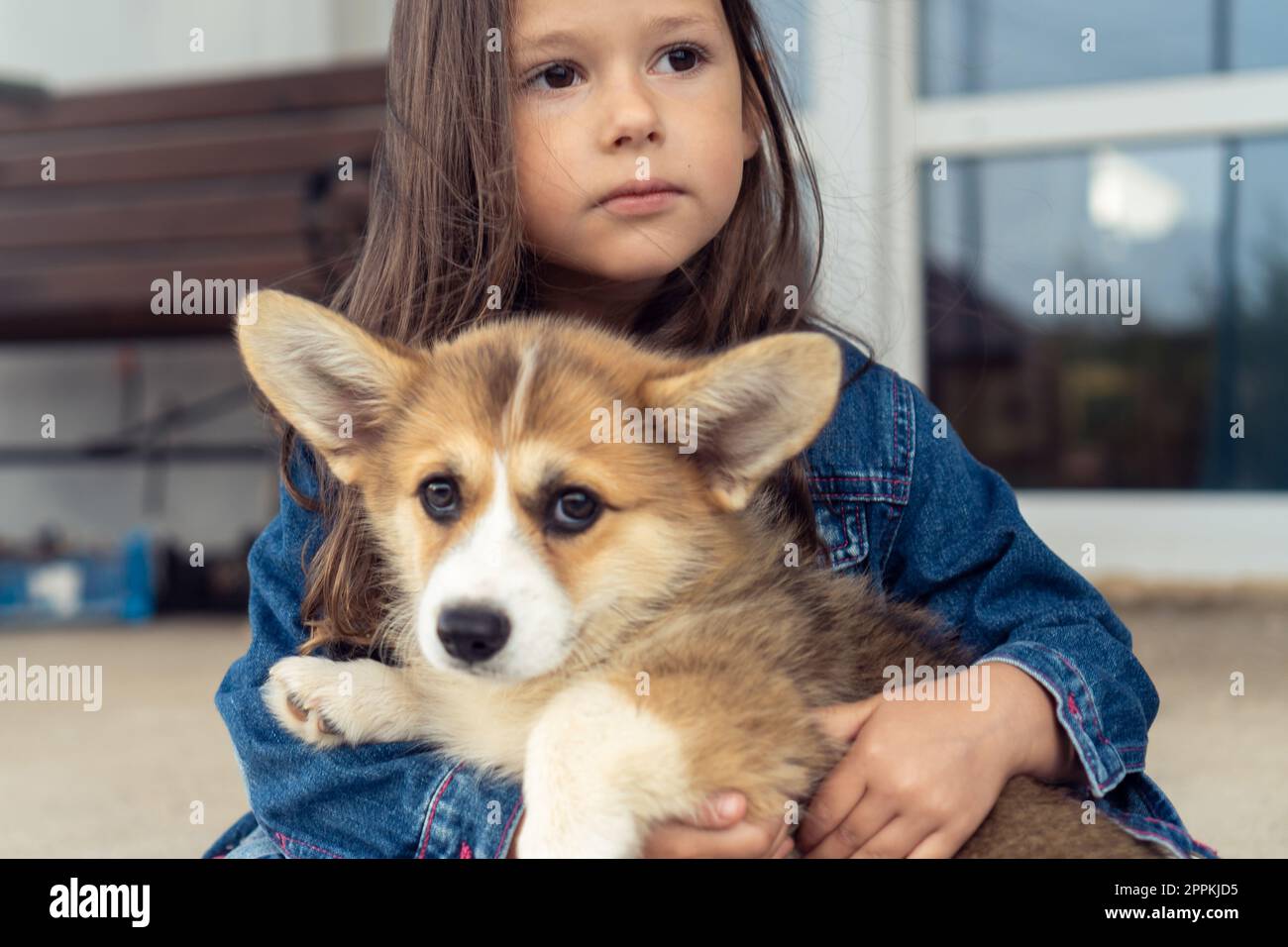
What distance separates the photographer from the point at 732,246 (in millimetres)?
2059

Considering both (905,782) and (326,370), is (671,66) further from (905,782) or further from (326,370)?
(905,782)

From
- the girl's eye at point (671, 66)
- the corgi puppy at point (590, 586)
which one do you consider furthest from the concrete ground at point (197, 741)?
the girl's eye at point (671, 66)

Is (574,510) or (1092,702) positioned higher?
(574,510)

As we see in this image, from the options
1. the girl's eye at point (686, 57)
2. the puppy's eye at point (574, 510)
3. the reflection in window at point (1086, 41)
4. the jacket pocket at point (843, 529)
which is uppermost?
the reflection in window at point (1086, 41)

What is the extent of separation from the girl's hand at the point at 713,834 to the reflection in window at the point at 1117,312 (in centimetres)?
373

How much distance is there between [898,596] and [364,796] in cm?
90

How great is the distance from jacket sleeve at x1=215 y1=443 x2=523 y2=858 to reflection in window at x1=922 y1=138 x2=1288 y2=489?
11.7ft

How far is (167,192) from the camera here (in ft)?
17.7

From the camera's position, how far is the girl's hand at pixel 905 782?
1.54 m

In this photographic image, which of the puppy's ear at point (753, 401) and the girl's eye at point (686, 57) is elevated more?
the girl's eye at point (686, 57)

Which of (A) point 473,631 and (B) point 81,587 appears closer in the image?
(A) point 473,631

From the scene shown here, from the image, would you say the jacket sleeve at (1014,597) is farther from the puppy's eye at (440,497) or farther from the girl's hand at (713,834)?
the puppy's eye at (440,497)

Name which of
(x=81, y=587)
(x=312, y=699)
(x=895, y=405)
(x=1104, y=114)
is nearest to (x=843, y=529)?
(x=895, y=405)
